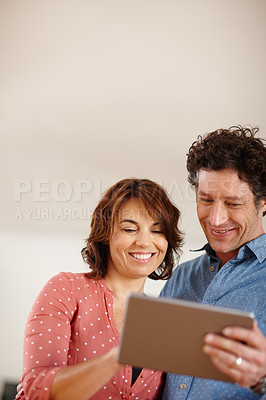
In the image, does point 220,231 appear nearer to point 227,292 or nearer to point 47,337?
point 227,292

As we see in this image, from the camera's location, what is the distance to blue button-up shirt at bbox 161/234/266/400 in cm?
170

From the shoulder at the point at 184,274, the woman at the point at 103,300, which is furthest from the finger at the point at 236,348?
the shoulder at the point at 184,274

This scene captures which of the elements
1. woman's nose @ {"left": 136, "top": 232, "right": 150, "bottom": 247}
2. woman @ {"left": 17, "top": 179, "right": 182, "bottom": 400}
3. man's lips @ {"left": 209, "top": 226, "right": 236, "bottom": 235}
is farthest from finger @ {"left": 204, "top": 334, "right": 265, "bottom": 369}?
man's lips @ {"left": 209, "top": 226, "right": 236, "bottom": 235}

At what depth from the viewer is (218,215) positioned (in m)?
1.93

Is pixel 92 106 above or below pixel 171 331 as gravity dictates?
above

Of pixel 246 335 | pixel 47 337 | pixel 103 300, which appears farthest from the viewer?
pixel 103 300

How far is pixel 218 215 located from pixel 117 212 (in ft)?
1.17

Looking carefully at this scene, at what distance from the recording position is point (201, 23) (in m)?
3.21

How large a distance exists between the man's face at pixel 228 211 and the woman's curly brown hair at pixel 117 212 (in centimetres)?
14

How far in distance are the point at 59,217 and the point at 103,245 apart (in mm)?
1388

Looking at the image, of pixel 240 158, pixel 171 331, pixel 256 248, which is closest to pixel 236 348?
pixel 171 331

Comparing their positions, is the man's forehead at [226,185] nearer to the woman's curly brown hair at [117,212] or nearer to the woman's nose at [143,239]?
the woman's curly brown hair at [117,212]

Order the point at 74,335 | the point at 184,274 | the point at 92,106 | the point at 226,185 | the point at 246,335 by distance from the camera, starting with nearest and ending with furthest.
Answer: the point at 246,335, the point at 74,335, the point at 226,185, the point at 184,274, the point at 92,106

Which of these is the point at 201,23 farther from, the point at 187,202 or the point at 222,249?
the point at 222,249
